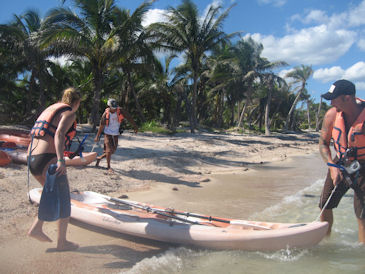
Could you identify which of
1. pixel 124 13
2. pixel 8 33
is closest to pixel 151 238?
pixel 124 13

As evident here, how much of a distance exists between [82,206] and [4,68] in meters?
19.9

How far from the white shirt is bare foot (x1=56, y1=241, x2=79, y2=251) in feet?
12.2

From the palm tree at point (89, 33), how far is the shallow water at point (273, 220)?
8863mm

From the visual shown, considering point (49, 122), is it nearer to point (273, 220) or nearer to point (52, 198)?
point (52, 198)

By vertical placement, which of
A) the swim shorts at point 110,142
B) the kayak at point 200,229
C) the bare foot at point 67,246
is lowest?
the bare foot at point 67,246

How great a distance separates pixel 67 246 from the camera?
3.28 metres

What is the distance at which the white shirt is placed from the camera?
22.4 ft

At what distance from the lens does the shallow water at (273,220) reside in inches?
124

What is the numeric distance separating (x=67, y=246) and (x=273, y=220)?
300 centimetres

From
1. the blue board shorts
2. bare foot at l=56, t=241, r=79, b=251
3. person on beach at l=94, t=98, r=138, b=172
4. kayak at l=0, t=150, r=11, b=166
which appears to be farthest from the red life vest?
person on beach at l=94, t=98, r=138, b=172

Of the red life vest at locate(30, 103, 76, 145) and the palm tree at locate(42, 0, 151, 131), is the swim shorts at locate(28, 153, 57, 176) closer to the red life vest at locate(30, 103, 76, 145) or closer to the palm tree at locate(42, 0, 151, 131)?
the red life vest at locate(30, 103, 76, 145)

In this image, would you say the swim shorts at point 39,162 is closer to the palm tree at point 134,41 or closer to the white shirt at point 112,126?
the white shirt at point 112,126

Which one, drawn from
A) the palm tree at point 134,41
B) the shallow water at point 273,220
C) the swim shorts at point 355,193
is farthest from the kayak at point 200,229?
the palm tree at point 134,41

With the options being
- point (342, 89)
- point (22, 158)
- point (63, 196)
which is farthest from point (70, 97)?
point (22, 158)
